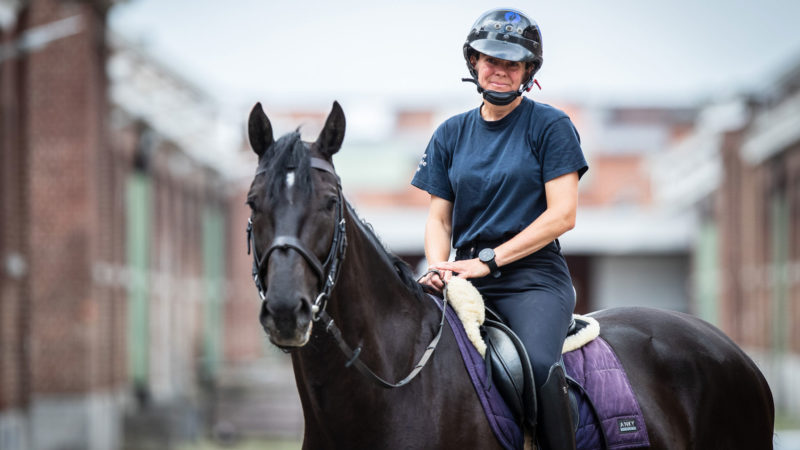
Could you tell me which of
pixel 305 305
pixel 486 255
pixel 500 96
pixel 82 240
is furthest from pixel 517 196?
pixel 82 240

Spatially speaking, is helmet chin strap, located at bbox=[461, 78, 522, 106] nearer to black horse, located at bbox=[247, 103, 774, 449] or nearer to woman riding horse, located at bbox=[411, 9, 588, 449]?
woman riding horse, located at bbox=[411, 9, 588, 449]

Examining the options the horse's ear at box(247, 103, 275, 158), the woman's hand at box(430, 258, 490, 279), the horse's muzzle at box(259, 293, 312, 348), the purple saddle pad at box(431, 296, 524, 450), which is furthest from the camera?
the woman's hand at box(430, 258, 490, 279)

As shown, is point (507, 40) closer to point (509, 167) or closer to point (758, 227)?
point (509, 167)

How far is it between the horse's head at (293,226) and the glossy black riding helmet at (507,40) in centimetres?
89

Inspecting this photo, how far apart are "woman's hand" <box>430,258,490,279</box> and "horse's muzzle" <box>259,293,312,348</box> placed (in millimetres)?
1197

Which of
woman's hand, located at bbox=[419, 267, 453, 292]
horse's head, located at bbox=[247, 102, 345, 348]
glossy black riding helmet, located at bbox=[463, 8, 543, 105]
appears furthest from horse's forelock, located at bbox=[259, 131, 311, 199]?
glossy black riding helmet, located at bbox=[463, 8, 543, 105]

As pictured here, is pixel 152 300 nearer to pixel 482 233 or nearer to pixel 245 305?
pixel 245 305

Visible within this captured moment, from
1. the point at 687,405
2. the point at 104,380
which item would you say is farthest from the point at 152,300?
the point at 687,405

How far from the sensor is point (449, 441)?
4617mm

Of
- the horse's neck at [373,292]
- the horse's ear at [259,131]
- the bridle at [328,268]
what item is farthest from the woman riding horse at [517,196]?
the horse's ear at [259,131]

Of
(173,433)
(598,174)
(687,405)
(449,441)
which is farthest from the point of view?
(598,174)

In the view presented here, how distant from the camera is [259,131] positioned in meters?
4.51

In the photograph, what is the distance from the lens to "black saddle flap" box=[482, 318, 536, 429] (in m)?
4.84

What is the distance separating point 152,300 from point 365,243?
23.4 metres
